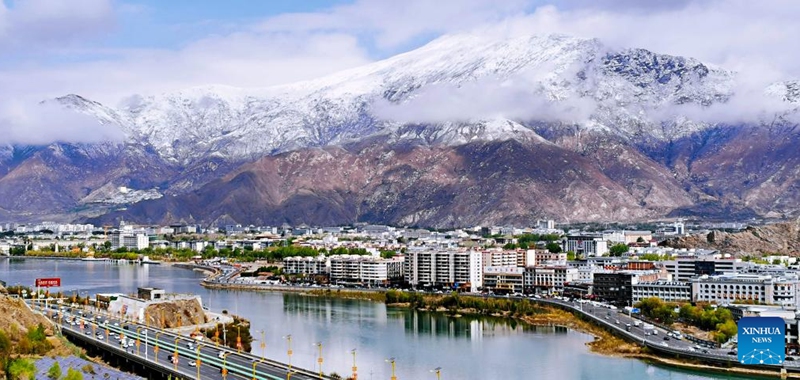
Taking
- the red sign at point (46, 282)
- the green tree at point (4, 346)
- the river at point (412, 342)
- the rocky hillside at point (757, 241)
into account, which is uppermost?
the rocky hillside at point (757, 241)

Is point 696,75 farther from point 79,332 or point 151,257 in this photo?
point 79,332

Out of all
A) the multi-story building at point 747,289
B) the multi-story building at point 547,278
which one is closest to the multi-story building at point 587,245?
the multi-story building at point 547,278

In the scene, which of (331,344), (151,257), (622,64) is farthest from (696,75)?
(331,344)

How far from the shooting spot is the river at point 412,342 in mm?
25984

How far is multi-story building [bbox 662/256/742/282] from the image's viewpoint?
44.7 m

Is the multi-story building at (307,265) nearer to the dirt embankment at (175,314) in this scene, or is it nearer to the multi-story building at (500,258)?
the multi-story building at (500,258)

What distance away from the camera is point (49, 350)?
22875 mm

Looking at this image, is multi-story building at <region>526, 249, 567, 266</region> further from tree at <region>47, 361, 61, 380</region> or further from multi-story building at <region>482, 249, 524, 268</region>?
tree at <region>47, 361, 61, 380</region>

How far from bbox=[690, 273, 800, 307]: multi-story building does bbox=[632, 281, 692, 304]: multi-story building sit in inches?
16.6

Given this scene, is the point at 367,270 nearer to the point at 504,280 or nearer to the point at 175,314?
the point at 504,280

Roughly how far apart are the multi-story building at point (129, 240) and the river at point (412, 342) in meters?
46.9

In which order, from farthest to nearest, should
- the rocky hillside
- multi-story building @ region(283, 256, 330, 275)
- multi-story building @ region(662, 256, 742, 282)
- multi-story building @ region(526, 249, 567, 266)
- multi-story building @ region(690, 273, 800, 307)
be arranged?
multi-story building @ region(283, 256, 330, 275) → the rocky hillside → multi-story building @ region(526, 249, 567, 266) → multi-story building @ region(662, 256, 742, 282) → multi-story building @ region(690, 273, 800, 307)

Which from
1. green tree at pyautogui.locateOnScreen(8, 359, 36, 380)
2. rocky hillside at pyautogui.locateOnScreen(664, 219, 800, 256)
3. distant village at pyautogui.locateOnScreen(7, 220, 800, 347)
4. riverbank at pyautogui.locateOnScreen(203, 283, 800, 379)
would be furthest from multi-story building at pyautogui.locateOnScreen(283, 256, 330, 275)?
green tree at pyautogui.locateOnScreen(8, 359, 36, 380)

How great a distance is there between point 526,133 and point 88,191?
84439 mm
